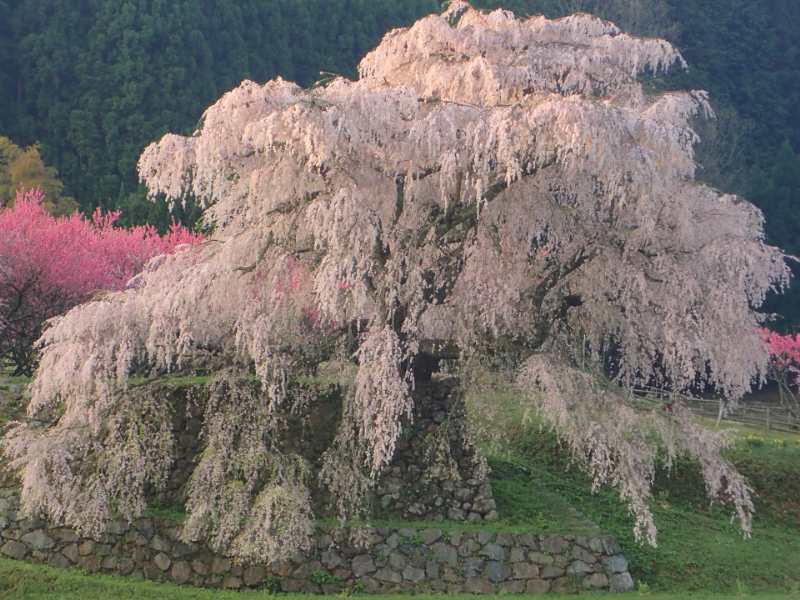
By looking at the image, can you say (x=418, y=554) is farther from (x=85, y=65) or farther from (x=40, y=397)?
(x=85, y=65)

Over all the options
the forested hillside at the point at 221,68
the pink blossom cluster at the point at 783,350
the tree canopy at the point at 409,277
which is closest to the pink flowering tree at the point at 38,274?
the tree canopy at the point at 409,277

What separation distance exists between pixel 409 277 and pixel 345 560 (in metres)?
3.54

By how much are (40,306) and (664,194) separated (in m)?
11.3

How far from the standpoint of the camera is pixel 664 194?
32.5 feet

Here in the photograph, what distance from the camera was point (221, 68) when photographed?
113 ft

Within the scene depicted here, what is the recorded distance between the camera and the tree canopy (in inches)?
366

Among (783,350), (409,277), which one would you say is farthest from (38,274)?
(783,350)

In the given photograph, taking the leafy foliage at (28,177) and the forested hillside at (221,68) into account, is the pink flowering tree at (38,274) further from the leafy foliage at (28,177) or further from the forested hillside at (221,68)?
the leafy foliage at (28,177)

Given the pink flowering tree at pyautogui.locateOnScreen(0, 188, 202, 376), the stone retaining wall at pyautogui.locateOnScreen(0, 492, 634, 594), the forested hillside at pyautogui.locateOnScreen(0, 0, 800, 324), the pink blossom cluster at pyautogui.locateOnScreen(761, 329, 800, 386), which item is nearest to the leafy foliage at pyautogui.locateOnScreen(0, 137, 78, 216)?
the forested hillside at pyautogui.locateOnScreen(0, 0, 800, 324)

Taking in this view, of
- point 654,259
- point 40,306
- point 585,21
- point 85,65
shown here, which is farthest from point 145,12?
point 654,259

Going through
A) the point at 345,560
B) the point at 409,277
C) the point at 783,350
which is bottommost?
the point at 345,560

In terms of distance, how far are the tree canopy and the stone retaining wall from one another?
1.96ft

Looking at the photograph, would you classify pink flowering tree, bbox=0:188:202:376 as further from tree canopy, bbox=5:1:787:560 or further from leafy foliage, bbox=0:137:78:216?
leafy foliage, bbox=0:137:78:216

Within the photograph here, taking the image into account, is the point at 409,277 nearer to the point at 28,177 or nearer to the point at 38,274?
the point at 38,274
